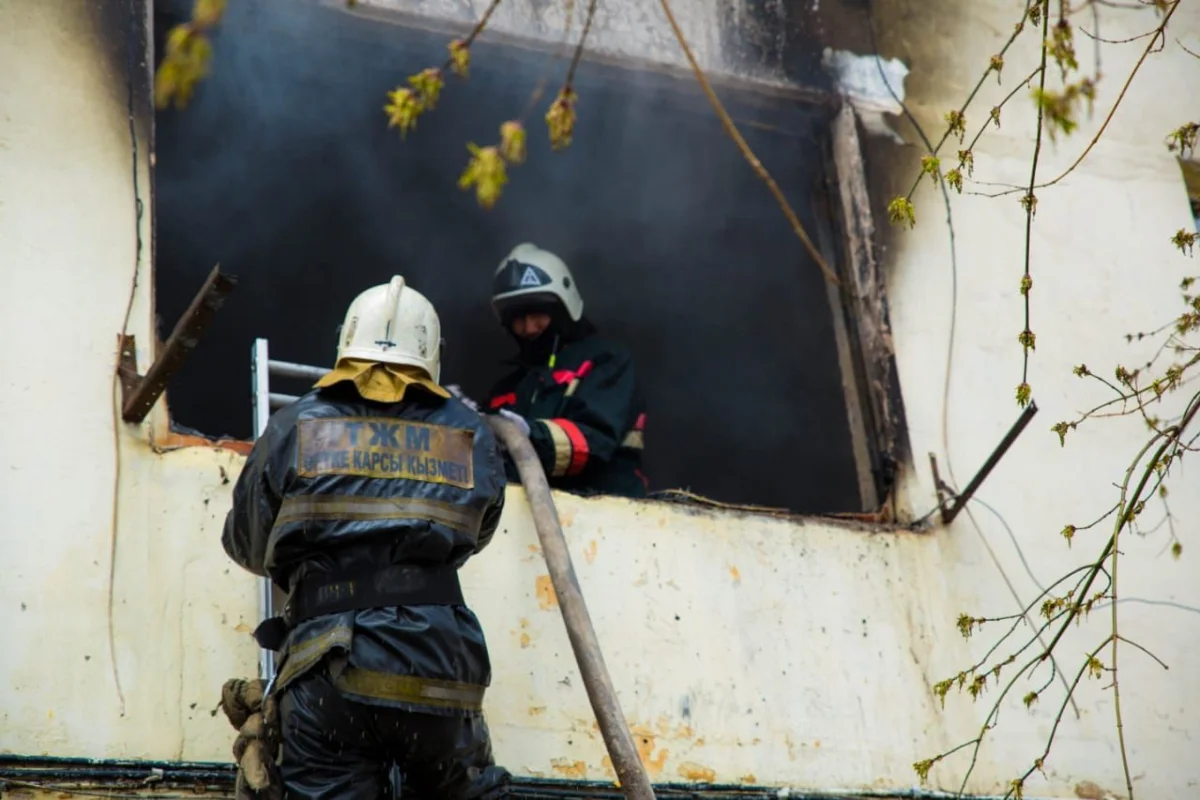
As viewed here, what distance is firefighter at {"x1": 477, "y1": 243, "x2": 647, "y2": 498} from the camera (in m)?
5.92

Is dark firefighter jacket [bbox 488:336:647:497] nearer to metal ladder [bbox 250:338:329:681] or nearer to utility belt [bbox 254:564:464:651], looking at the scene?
metal ladder [bbox 250:338:329:681]

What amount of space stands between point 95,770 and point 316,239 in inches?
157

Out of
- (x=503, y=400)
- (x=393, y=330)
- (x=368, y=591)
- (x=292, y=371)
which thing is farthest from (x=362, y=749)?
(x=503, y=400)

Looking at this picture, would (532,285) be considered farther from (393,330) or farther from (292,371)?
(393,330)

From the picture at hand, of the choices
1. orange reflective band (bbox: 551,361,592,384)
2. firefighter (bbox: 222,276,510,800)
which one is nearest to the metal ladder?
firefighter (bbox: 222,276,510,800)

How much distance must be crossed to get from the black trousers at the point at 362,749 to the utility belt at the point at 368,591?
0.67ft

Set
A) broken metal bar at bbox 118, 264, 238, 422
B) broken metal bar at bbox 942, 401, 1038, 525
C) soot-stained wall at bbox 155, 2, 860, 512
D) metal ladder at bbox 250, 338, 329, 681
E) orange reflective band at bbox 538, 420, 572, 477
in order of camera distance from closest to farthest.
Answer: broken metal bar at bbox 118, 264, 238, 422 < metal ladder at bbox 250, 338, 329, 681 < orange reflective band at bbox 538, 420, 572, 477 < broken metal bar at bbox 942, 401, 1038, 525 < soot-stained wall at bbox 155, 2, 860, 512

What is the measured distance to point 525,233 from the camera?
829cm

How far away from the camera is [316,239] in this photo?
26.3 feet

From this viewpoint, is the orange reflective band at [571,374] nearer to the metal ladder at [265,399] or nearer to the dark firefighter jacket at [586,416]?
the dark firefighter jacket at [586,416]

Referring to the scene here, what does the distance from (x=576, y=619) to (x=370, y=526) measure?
37.6 inches

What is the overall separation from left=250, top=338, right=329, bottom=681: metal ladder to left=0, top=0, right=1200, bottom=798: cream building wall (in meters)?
0.14

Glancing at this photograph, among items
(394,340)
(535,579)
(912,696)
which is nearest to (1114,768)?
(912,696)

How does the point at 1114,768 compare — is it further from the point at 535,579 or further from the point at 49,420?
the point at 49,420
